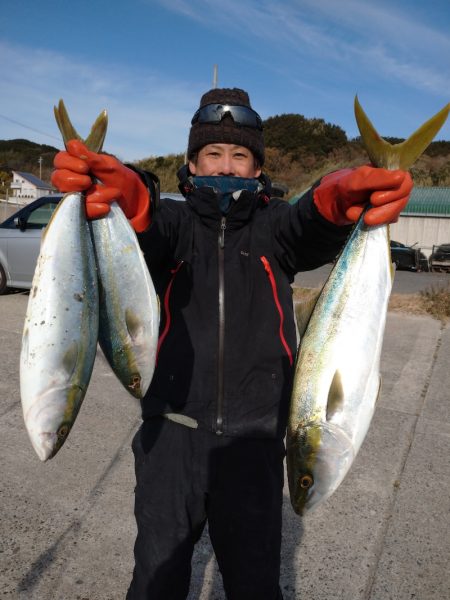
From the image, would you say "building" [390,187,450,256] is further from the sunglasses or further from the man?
Result: the man

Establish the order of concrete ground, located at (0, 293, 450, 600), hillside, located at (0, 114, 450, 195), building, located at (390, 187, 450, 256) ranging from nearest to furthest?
concrete ground, located at (0, 293, 450, 600) < building, located at (390, 187, 450, 256) < hillside, located at (0, 114, 450, 195)

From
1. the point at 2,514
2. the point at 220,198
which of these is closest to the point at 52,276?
the point at 220,198

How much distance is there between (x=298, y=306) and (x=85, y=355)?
823 millimetres

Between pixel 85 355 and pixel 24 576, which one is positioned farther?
pixel 24 576

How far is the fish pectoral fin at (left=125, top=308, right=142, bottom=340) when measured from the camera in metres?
1.81

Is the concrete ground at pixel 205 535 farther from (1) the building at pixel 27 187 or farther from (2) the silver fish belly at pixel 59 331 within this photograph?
(1) the building at pixel 27 187

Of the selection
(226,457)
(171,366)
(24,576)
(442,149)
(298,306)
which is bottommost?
(24,576)

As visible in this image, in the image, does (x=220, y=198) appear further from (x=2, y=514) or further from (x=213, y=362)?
(x=2, y=514)

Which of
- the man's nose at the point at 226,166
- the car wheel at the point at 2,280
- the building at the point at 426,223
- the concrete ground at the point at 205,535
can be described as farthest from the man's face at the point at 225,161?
the building at the point at 426,223

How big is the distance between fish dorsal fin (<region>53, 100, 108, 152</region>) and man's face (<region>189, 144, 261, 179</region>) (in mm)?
525

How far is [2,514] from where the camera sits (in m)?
3.11

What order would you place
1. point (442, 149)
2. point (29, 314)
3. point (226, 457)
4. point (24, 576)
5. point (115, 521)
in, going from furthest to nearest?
point (442, 149)
point (115, 521)
point (24, 576)
point (226, 457)
point (29, 314)

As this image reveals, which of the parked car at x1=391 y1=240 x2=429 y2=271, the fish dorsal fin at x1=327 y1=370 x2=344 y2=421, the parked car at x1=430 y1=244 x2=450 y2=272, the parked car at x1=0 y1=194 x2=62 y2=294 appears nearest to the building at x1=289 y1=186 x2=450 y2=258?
the parked car at x1=430 y1=244 x2=450 y2=272

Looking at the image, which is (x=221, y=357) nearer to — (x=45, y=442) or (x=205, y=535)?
(x=45, y=442)
